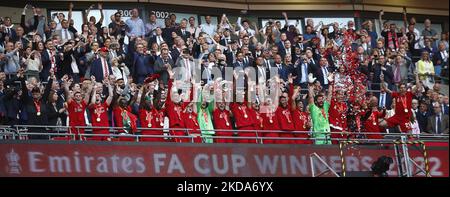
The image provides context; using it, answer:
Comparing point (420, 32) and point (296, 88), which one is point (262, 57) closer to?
point (296, 88)

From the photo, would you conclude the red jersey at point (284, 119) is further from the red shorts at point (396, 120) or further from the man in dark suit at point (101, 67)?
the man in dark suit at point (101, 67)

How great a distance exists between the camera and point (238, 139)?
65.3ft

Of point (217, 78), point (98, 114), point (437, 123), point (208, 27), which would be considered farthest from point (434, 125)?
point (98, 114)

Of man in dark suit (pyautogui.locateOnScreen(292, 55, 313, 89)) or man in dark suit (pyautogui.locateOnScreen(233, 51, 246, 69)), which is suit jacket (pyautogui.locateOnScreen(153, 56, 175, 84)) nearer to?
man in dark suit (pyautogui.locateOnScreen(233, 51, 246, 69))

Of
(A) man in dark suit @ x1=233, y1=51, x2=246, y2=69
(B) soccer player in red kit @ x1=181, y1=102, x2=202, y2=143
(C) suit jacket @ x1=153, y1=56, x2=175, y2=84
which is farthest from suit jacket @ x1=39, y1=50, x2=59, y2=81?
(A) man in dark suit @ x1=233, y1=51, x2=246, y2=69

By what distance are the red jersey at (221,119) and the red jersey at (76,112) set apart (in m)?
2.46

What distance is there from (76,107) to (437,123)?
282 inches

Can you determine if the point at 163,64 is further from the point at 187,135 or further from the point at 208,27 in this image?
the point at 208,27

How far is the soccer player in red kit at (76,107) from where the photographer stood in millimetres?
18469

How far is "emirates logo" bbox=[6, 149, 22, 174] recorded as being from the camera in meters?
17.9

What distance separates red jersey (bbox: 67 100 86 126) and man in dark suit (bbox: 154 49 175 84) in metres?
1.78

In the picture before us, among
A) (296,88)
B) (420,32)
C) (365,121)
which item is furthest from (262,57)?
(420,32)
